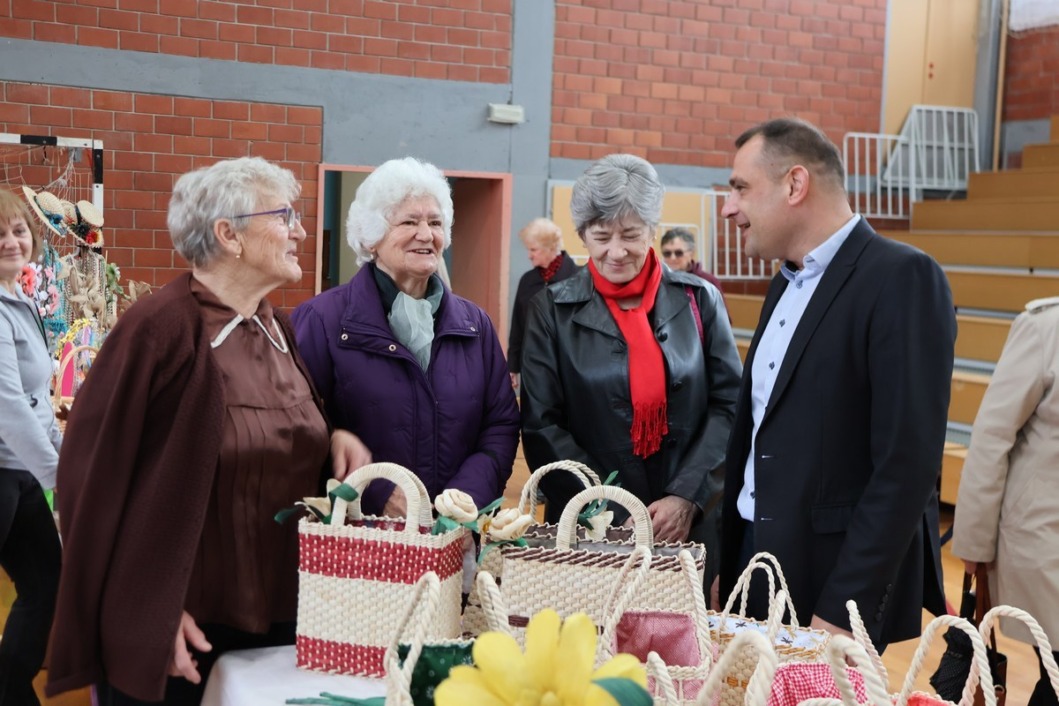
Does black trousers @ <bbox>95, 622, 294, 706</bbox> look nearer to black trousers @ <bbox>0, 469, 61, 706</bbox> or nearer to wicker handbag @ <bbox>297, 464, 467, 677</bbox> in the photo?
wicker handbag @ <bbox>297, 464, 467, 677</bbox>

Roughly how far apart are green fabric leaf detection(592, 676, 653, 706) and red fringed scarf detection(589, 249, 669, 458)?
148cm

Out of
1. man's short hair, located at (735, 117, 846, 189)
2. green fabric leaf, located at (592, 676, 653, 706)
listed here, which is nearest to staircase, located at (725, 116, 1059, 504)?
man's short hair, located at (735, 117, 846, 189)

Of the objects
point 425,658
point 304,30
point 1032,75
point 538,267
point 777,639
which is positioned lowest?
point 777,639

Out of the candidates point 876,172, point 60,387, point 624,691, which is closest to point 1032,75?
point 876,172

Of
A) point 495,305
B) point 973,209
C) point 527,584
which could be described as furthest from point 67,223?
point 973,209

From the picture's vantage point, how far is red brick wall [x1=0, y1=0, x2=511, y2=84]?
6.51m

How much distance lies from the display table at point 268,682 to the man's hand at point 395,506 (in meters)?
0.32

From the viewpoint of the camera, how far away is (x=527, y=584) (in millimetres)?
1688

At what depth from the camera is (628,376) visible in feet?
7.95

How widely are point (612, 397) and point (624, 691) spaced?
4.98 ft

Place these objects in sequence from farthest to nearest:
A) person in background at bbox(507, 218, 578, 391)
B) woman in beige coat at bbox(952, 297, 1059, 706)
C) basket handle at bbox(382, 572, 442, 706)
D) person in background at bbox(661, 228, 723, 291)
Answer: person in background at bbox(507, 218, 578, 391)
person in background at bbox(661, 228, 723, 291)
woman in beige coat at bbox(952, 297, 1059, 706)
basket handle at bbox(382, 572, 442, 706)

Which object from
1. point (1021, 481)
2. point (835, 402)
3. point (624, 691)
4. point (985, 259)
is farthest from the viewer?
point (985, 259)

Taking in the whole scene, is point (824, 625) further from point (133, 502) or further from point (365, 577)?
point (133, 502)

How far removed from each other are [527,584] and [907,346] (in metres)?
0.78
